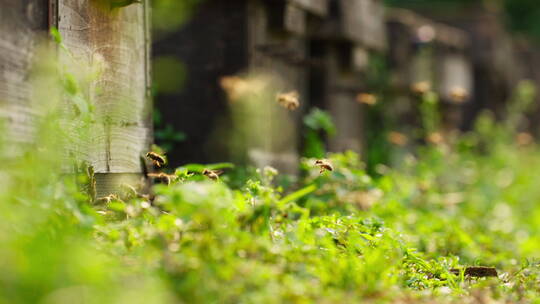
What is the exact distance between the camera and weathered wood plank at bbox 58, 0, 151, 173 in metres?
3.19

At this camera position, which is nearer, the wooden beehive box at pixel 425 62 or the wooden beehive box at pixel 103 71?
the wooden beehive box at pixel 103 71

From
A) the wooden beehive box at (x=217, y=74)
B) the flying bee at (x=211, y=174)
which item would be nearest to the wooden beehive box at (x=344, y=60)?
the wooden beehive box at (x=217, y=74)

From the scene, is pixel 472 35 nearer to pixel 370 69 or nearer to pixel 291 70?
pixel 370 69

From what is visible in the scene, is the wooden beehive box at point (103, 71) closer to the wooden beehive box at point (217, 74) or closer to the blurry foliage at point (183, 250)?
the blurry foliage at point (183, 250)

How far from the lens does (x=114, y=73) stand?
3.40 m

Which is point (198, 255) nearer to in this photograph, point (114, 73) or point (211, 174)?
point (211, 174)

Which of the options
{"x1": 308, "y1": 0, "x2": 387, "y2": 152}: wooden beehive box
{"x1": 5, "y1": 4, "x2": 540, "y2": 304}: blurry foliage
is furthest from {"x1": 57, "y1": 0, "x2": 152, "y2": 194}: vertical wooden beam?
{"x1": 308, "y1": 0, "x2": 387, "y2": 152}: wooden beehive box

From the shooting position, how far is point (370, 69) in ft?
23.4

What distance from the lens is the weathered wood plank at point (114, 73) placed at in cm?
319

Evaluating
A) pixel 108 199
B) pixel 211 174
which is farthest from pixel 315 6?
pixel 108 199

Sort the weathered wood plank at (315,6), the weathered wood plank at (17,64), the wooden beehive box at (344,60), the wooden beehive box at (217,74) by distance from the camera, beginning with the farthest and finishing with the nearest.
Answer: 1. the wooden beehive box at (344,60)
2. the weathered wood plank at (315,6)
3. the wooden beehive box at (217,74)
4. the weathered wood plank at (17,64)

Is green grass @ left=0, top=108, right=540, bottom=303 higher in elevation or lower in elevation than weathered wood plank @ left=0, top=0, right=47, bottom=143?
lower

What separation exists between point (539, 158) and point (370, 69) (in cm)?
390

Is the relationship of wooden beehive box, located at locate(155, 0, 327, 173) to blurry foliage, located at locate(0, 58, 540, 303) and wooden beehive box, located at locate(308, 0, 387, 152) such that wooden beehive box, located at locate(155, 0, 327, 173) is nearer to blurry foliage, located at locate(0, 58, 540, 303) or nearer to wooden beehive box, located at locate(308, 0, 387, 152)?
blurry foliage, located at locate(0, 58, 540, 303)
